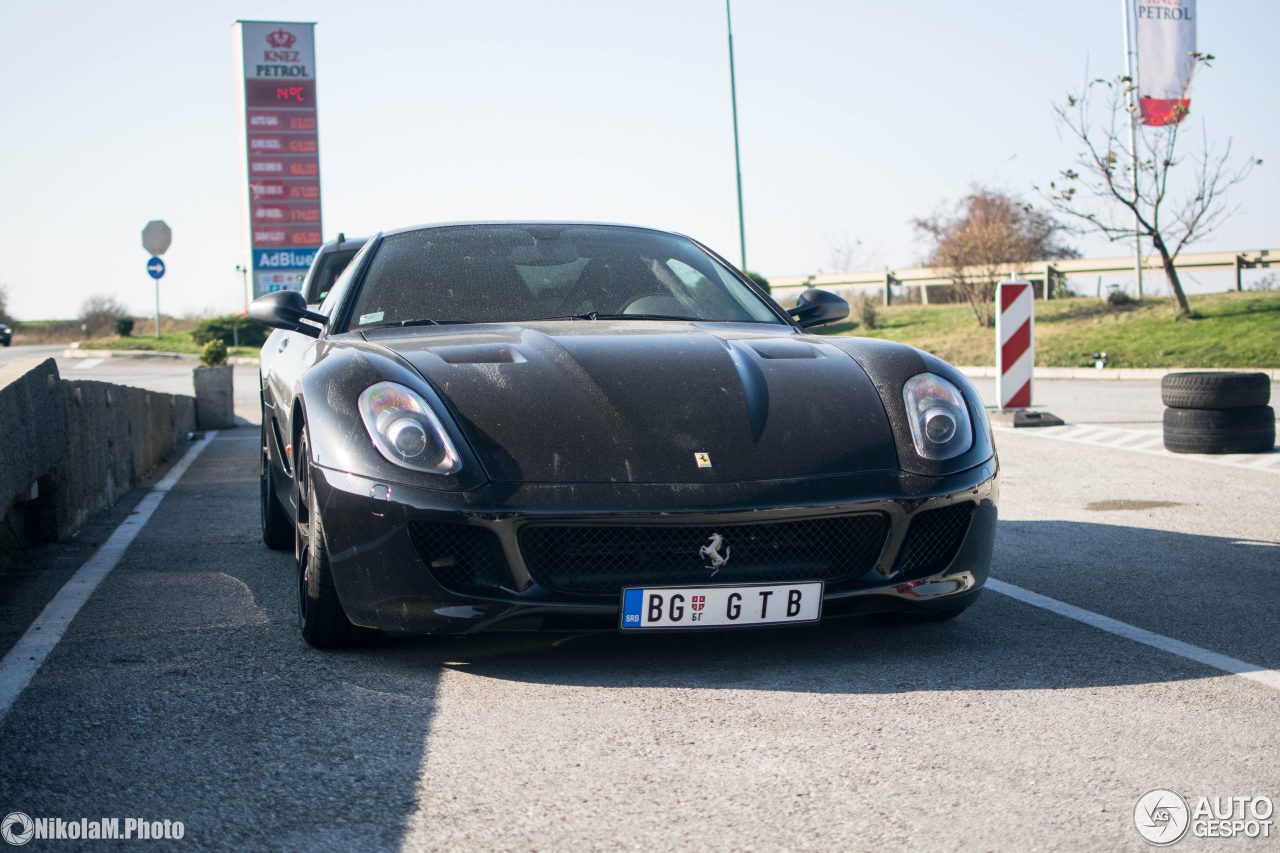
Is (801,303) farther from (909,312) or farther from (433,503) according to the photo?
(909,312)

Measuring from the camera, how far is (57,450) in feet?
22.3

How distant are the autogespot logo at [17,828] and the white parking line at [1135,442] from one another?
7.85 meters

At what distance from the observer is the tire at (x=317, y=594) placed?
408 centimetres

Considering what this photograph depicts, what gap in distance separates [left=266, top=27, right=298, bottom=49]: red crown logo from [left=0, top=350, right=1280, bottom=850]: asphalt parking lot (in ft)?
125

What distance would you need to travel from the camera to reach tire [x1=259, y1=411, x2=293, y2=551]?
20.5ft

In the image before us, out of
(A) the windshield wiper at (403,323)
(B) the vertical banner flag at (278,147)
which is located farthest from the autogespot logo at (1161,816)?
(B) the vertical banner flag at (278,147)

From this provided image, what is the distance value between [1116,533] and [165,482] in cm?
666

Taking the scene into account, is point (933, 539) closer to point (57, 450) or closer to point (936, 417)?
point (936, 417)

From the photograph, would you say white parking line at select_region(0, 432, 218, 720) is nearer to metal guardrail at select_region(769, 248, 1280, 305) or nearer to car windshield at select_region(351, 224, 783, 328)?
car windshield at select_region(351, 224, 783, 328)

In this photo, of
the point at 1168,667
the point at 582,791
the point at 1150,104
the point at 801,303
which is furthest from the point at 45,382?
the point at 1150,104

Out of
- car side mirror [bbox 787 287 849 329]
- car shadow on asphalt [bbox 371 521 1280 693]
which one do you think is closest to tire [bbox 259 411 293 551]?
car shadow on asphalt [bbox 371 521 1280 693]

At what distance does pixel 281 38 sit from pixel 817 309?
38.7m

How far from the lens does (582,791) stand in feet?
9.69

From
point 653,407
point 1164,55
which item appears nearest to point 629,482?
point 653,407
